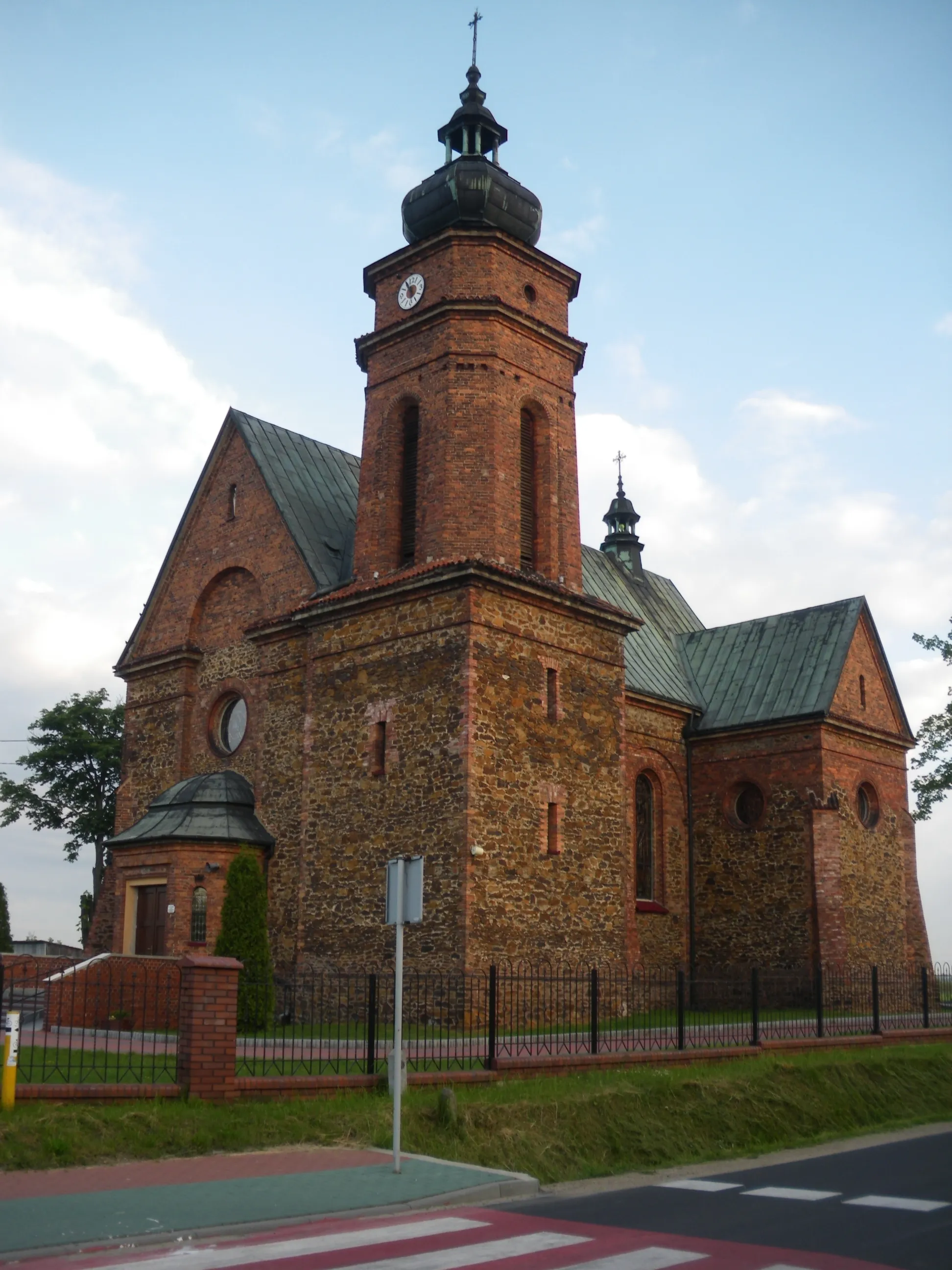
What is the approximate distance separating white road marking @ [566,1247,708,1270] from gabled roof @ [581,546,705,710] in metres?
21.2

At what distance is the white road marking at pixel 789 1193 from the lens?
34.1 feet

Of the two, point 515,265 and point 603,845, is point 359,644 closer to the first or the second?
point 603,845

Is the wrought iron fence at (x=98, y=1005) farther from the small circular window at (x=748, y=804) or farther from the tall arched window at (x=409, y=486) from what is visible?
the small circular window at (x=748, y=804)

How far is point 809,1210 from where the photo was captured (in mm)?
9711

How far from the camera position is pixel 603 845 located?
2361 cm

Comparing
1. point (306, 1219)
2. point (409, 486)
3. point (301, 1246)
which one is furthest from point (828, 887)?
point (301, 1246)

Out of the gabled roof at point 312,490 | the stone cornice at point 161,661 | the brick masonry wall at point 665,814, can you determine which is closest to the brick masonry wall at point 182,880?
the stone cornice at point 161,661

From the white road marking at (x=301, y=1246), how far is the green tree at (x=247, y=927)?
11704 mm

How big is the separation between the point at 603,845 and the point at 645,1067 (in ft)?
25.6

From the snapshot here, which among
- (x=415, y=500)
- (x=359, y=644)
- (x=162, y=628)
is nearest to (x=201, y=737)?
(x=162, y=628)

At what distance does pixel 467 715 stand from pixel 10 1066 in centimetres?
1107

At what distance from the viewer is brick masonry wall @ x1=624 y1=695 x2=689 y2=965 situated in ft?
95.3

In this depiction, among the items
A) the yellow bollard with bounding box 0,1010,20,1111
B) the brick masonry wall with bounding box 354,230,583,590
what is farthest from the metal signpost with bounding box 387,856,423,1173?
the brick masonry wall with bounding box 354,230,583,590

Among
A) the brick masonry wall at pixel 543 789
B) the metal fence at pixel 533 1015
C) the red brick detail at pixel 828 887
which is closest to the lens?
the metal fence at pixel 533 1015
